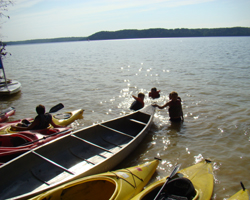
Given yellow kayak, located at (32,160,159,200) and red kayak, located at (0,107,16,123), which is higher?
yellow kayak, located at (32,160,159,200)

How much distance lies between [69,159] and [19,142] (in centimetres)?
173

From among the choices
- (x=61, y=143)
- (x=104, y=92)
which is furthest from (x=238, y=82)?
(x=61, y=143)

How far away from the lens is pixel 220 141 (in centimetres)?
814

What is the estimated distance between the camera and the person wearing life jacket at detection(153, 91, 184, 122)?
363 inches

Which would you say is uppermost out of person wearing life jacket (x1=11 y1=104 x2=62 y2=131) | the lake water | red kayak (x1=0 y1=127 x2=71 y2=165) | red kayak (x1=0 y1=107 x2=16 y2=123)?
person wearing life jacket (x1=11 y1=104 x2=62 y2=131)

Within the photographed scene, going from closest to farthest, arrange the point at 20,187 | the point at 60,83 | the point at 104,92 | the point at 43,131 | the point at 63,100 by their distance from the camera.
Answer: the point at 20,187, the point at 43,131, the point at 63,100, the point at 104,92, the point at 60,83

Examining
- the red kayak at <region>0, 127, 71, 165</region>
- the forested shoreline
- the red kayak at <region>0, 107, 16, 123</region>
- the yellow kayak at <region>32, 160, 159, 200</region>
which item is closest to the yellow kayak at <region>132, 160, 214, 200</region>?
the yellow kayak at <region>32, 160, 159, 200</region>

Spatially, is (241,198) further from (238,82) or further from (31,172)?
(238,82)

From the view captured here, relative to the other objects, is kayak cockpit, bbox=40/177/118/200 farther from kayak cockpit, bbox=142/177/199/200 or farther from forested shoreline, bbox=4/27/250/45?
forested shoreline, bbox=4/27/250/45

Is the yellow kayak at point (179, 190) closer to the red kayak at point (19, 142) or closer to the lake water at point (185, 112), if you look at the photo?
the lake water at point (185, 112)

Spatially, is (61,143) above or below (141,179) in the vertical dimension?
above

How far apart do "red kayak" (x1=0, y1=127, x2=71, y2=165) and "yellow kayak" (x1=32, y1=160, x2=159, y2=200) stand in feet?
7.73

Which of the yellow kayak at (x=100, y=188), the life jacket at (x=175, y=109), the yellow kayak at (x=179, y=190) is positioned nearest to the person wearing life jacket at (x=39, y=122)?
the yellow kayak at (x=100, y=188)

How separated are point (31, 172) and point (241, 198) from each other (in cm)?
515
